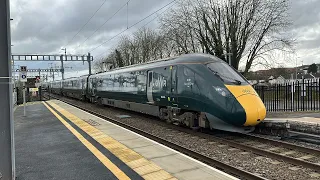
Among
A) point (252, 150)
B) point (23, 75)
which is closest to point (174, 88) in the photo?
point (252, 150)

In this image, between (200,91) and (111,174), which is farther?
(200,91)

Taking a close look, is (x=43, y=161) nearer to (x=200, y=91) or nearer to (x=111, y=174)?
(x=111, y=174)

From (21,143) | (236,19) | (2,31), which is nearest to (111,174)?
(2,31)

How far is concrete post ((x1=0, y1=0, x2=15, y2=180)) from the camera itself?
4.31 meters

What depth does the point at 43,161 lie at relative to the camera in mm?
6609

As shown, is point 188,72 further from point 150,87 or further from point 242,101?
point 150,87

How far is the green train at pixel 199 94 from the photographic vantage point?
9.31m

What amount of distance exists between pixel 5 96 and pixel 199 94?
6.74 metres

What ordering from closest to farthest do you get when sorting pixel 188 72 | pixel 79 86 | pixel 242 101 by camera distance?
pixel 242 101
pixel 188 72
pixel 79 86

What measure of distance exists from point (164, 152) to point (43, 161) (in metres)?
2.72

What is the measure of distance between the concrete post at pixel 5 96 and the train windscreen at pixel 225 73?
6.84m

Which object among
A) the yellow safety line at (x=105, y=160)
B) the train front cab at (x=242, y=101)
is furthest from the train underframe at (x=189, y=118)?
the yellow safety line at (x=105, y=160)

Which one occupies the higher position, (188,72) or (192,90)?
(188,72)

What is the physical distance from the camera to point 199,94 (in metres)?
10.0
